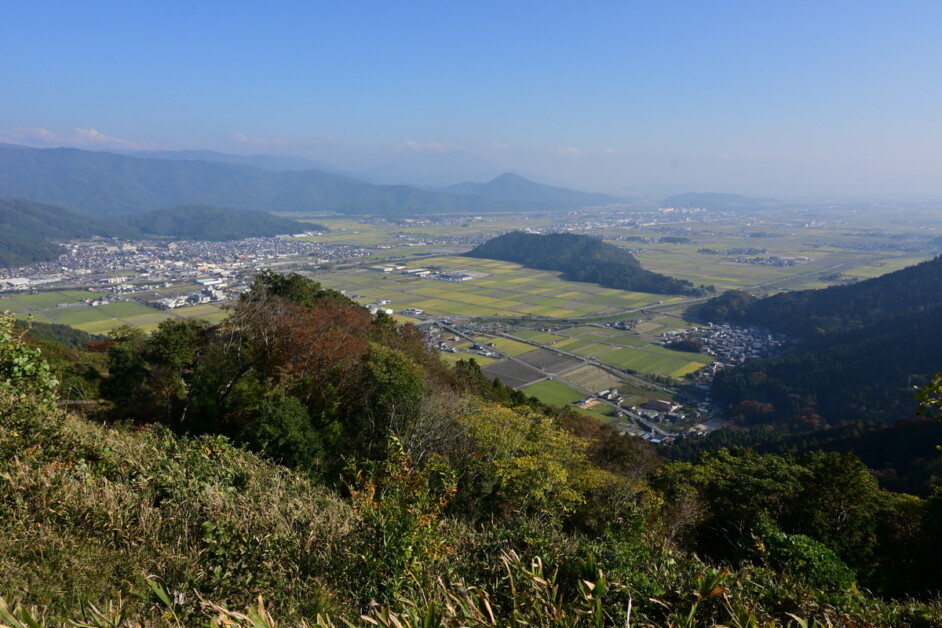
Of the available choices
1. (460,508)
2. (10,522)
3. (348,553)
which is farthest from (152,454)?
(460,508)

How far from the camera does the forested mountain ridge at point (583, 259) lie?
86.2 metres

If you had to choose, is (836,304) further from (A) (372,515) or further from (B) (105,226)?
(B) (105,226)

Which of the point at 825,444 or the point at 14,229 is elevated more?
the point at 14,229

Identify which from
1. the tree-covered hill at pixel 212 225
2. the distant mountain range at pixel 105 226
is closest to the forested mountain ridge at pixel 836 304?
the distant mountain range at pixel 105 226

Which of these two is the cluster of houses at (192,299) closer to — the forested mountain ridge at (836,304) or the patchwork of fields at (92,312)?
the patchwork of fields at (92,312)

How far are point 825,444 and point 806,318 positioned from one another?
44.0 m

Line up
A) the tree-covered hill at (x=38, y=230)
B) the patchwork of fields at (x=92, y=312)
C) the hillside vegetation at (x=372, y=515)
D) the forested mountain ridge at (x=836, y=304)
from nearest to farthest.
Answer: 1. the hillside vegetation at (x=372, y=515)
2. the patchwork of fields at (x=92, y=312)
3. the forested mountain ridge at (x=836, y=304)
4. the tree-covered hill at (x=38, y=230)

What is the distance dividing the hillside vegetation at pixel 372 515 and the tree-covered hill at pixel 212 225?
509ft

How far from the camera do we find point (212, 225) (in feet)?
529

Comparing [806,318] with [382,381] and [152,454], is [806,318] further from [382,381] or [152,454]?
[152,454]

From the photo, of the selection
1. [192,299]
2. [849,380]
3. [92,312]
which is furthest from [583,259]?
[92,312]

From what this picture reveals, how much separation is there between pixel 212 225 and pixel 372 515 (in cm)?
18018

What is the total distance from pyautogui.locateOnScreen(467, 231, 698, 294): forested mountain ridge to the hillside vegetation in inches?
2905

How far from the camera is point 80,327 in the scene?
162ft
